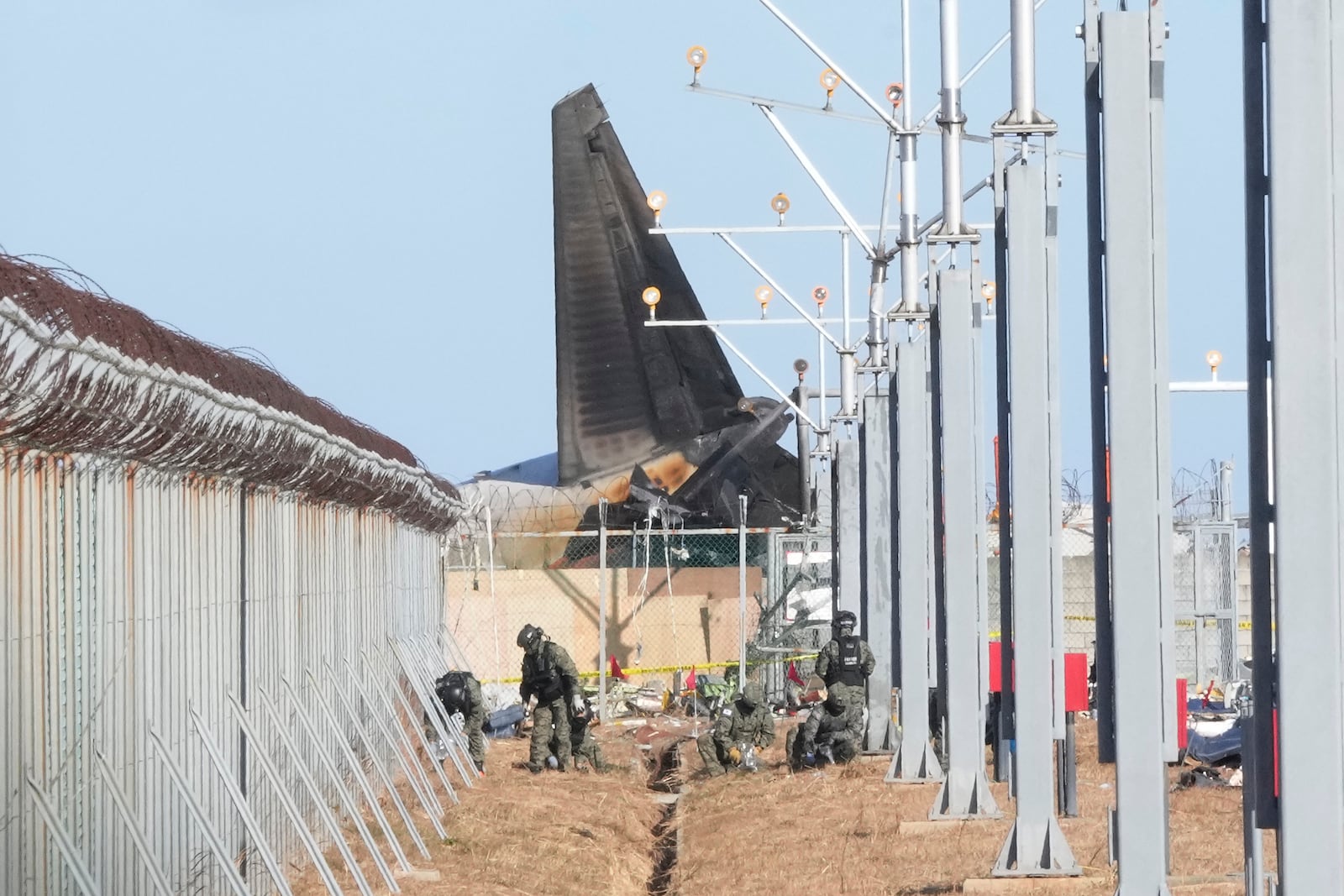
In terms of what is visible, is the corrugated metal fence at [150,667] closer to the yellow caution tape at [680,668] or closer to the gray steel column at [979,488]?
the gray steel column at [979,488]

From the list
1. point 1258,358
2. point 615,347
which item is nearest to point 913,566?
point 1258,358

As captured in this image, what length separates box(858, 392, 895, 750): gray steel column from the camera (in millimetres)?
22250

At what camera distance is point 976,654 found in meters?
15.2

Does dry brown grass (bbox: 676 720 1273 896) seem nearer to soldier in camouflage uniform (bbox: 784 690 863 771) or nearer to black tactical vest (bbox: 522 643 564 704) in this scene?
soldier in camouflage uniform (bbox: 784 690 863 771)

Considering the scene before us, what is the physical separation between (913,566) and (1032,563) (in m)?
6.39

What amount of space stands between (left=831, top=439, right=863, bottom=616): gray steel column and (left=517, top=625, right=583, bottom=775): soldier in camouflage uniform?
498 centimetres

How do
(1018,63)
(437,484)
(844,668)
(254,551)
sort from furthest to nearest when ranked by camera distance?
(437,484)
(844,668)
(254,551)
(1018,63)

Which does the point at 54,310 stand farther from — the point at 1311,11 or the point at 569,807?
the point at 569,807

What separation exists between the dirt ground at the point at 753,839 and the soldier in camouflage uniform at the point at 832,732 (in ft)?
1.05

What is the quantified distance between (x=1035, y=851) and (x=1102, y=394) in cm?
349

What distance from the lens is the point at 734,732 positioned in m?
21.6

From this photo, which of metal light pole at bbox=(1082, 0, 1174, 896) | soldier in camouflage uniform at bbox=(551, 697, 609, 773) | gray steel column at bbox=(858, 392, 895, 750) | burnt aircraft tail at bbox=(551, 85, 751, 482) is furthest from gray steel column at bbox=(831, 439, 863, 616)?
burnt aircraft tail at bbox=(551, 85, 751, 482)

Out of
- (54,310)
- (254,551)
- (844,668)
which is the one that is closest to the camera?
(54,310)

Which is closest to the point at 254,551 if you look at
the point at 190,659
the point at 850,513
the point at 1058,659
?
the point at 190,659
